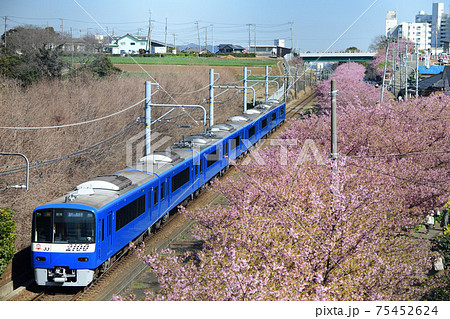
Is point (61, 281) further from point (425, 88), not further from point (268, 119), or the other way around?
point (425, 88)

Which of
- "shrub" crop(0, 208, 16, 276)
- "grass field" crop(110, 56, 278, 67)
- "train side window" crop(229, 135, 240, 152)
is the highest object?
"grass field" crop(110, 56, 278, 67)

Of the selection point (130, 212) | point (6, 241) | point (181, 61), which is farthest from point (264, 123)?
point (181, 61)

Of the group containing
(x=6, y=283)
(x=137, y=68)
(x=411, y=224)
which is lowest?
(x=6, y=283)

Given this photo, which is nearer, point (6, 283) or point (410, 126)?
point (6, 283)

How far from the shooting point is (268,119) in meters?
38.5

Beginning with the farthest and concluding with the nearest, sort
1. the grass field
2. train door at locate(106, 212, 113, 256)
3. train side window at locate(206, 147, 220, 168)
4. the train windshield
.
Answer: the grass field
train side window at locate(206, 147, 220, 168)
train door at locate(106, 212, 113, 256)
the train windshield

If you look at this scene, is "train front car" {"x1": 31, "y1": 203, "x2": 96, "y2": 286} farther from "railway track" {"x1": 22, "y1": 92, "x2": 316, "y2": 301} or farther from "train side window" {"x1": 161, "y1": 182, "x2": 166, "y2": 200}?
"train side window" {"x1": 161, "y1": 182, "x2": 166, "y2": 200}

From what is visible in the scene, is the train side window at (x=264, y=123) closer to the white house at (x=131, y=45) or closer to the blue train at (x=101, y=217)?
the blue train at (x=101, y=217)

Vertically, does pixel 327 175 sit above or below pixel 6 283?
above

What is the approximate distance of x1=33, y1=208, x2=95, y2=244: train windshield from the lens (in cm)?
1237

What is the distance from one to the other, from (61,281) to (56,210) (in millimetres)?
1661

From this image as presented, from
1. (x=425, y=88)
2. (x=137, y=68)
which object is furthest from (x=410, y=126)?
(x=137, y=68)

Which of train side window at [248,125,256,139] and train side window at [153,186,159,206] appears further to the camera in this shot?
train side window at [248,125,256,139]

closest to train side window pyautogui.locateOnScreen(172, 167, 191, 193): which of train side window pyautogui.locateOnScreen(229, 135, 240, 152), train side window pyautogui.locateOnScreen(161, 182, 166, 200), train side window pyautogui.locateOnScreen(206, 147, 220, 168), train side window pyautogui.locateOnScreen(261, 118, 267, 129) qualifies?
train side window pyautogui.locateOnScreen(161, 182, 166, 200)
